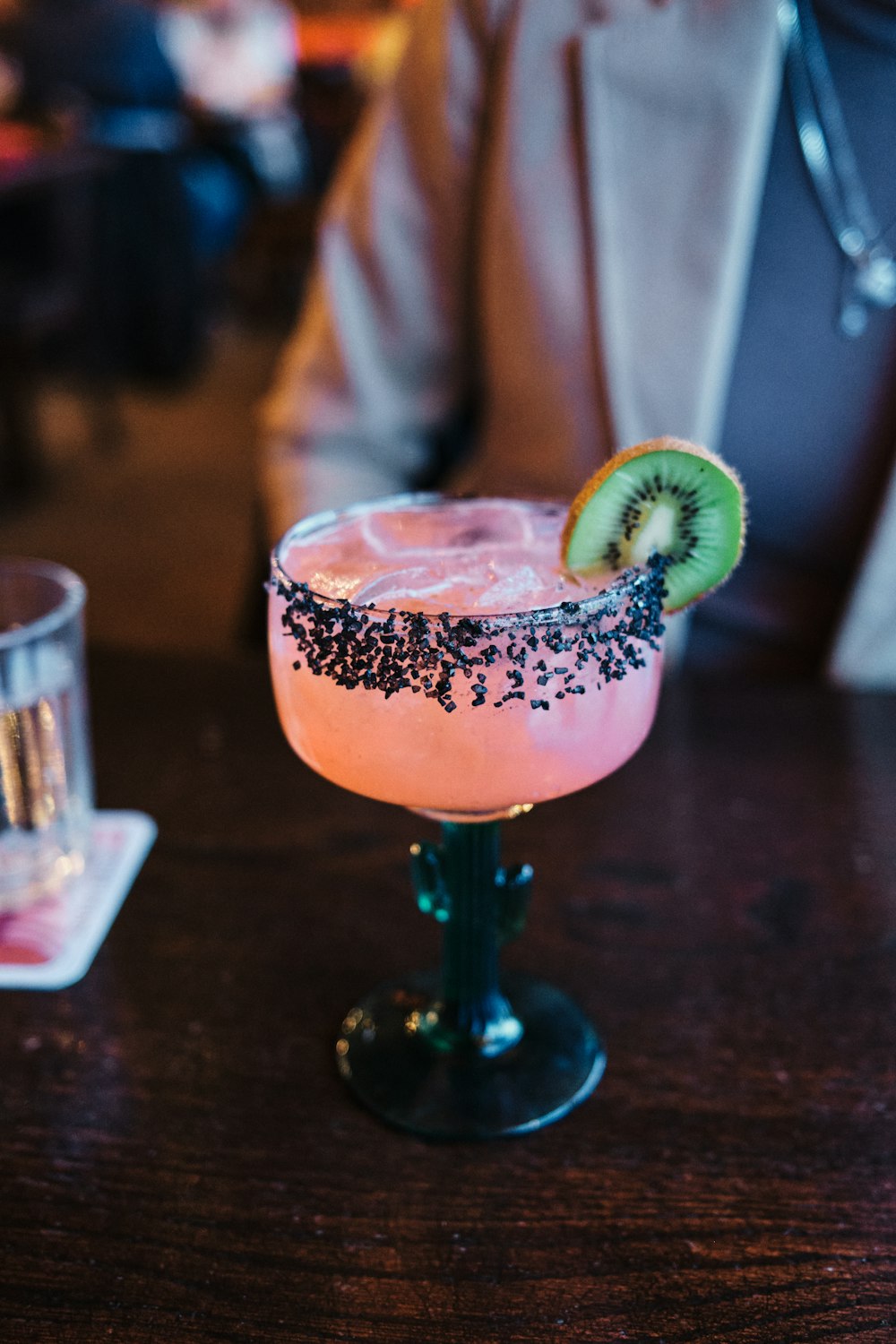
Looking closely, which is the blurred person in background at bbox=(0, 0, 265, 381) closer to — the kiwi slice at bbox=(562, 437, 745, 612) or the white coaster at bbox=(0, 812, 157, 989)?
the white coaster at bbox=(0, 812, 157, 989)

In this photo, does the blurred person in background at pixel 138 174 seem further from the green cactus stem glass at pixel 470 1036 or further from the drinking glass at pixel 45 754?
the green cactus stem glass at pixel 470 1036

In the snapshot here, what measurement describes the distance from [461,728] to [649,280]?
33.3 inches

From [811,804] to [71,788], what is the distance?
0.54m

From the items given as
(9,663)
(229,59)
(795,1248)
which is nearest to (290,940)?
(9,663)

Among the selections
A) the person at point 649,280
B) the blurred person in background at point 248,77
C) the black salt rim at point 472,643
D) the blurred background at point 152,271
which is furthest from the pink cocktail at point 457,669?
the blurred person in background at point 248,77

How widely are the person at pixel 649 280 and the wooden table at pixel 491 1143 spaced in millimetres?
433

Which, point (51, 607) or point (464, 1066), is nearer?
point (464, 1066)

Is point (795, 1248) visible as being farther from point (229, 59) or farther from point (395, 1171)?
point (229, 59)

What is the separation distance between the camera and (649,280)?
128cm

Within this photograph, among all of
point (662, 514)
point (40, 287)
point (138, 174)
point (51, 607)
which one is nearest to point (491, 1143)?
point (662, 514)

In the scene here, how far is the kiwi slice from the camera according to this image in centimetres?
58

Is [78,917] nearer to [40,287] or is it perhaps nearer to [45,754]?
[45,754]

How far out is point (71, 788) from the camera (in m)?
0.86

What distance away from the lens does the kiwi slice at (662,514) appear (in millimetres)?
582
